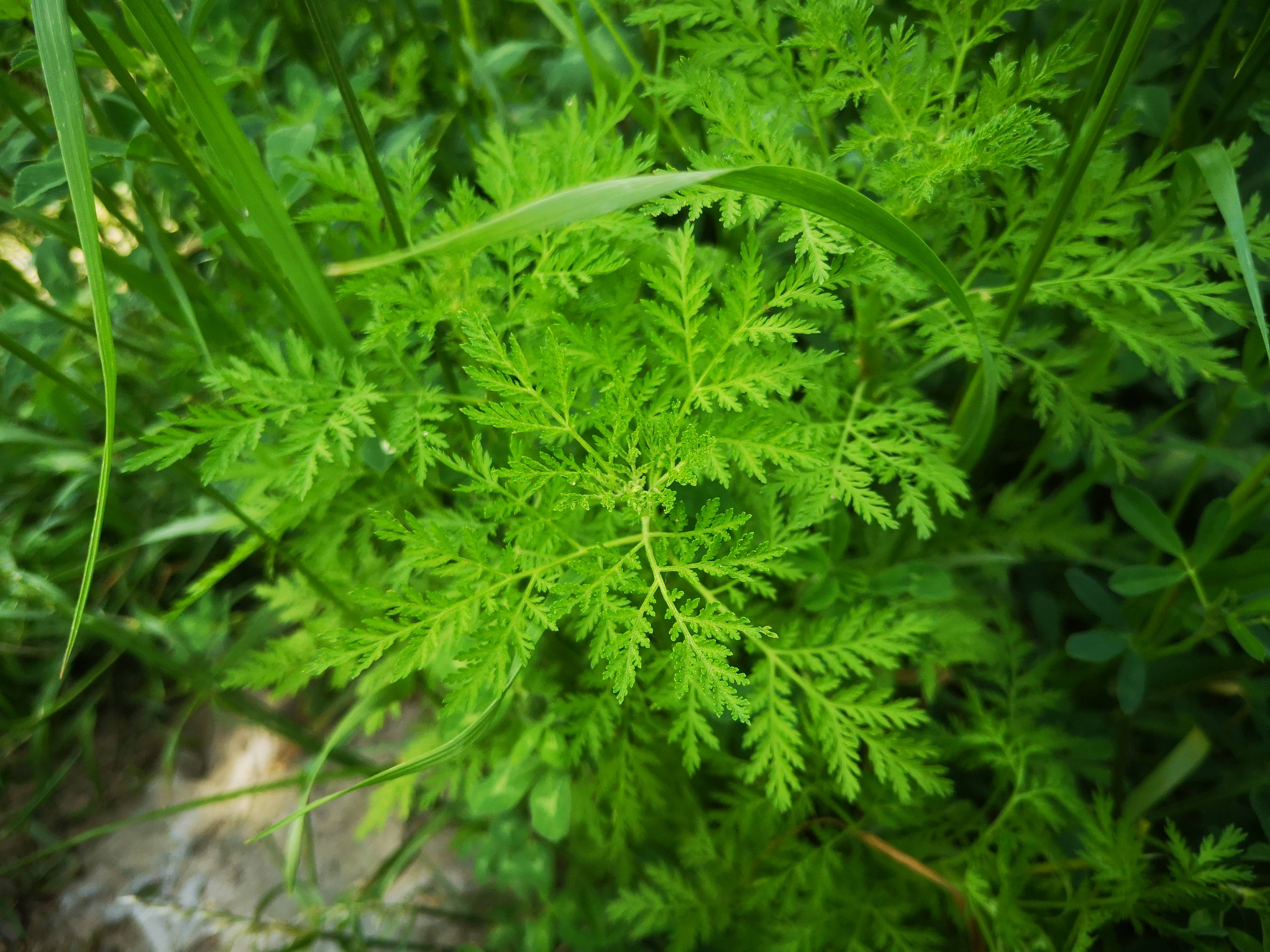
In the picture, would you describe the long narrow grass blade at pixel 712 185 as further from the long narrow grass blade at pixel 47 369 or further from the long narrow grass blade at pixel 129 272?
the long narrow grass blade at pixel 129 272

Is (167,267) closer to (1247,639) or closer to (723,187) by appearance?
(723,187)

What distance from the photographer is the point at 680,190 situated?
0.76 m

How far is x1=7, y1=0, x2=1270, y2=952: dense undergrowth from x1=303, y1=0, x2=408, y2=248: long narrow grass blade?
0.03ft

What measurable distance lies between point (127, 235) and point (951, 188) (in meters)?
1.19

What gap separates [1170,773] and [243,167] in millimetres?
1379

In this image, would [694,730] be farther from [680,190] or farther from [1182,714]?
[1182,714]

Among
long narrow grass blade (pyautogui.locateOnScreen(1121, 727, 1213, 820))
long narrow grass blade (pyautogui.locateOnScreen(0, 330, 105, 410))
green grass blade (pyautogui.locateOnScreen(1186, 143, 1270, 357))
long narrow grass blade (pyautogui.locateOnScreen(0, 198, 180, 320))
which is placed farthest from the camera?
long narrow grass blade (pyautogui.locateOnScreen(1121, 727, 1213, 820))

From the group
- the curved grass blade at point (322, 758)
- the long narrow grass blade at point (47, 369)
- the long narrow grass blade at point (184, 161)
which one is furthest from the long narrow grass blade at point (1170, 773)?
the long narrow grass blade at point (47, 369)

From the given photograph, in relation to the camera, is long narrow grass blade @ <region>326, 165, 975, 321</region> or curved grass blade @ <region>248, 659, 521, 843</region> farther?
curved grass blade @ <region>248, 659, 521, 843</region>

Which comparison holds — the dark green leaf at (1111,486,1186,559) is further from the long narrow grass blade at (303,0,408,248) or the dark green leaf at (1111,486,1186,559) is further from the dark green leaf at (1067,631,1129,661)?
the long narrow grass blade at (303,0,408,248)

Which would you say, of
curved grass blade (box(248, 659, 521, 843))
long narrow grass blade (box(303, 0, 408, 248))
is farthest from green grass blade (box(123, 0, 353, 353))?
curved grass blade (box(248, 659, 521, 843))

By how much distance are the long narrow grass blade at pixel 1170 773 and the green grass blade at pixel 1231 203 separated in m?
0.59

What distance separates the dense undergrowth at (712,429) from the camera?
74 centimetres

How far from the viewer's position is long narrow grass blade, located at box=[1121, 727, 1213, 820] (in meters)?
1.03
